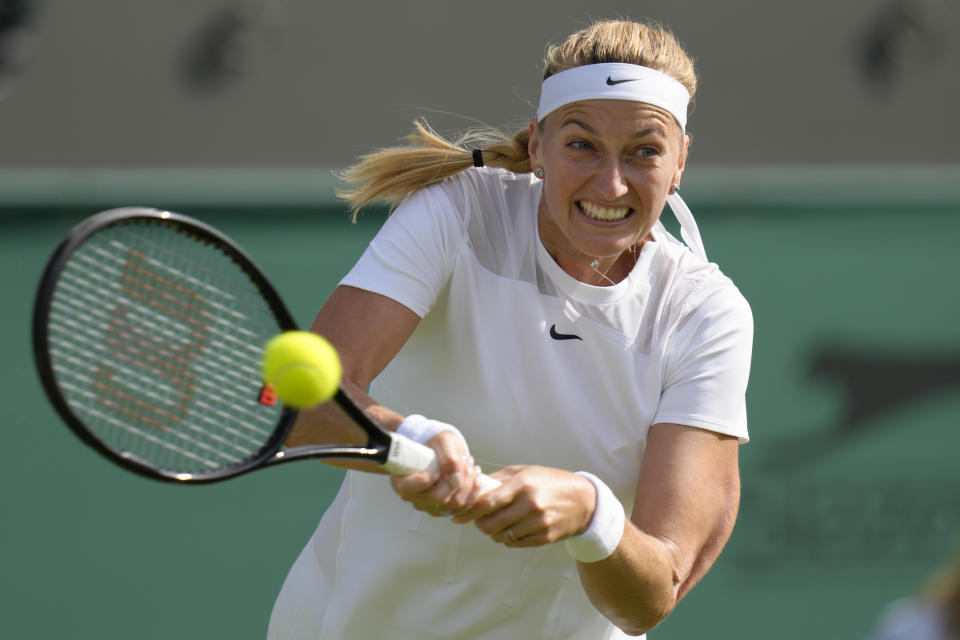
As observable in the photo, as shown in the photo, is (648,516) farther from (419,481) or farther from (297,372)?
(297,372)

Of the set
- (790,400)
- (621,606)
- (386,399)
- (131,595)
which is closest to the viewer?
(621,606)

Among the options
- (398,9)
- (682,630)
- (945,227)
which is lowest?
(682,630)

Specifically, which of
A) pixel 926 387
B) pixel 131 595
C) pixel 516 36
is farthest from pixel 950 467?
pixel 131 595

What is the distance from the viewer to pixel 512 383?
218 centimetres

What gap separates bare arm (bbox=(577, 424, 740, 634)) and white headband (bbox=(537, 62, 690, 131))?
556mm

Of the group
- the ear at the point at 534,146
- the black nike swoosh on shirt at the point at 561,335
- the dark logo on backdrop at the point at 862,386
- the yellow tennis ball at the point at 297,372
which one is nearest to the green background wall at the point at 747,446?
the dark logo on backdrop at the point at 862,386

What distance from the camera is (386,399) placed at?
2.28 meters

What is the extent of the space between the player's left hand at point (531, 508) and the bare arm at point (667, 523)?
0.13m

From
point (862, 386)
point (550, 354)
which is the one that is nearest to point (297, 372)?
point (550, 354)

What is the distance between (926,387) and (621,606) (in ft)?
8.02

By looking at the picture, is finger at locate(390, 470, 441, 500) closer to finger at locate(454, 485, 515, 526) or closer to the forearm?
finger at locate(454, 485, 515, 526)

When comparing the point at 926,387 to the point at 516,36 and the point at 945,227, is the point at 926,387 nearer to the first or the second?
the point at 945,227

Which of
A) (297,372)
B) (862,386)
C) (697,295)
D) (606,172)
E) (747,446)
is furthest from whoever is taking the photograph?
(862,386)

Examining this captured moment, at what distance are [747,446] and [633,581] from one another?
6.78 ft
